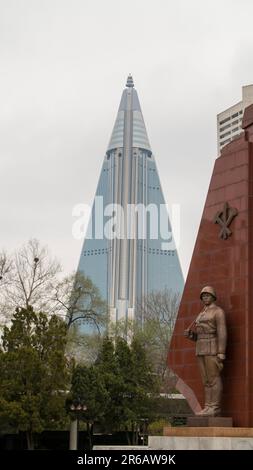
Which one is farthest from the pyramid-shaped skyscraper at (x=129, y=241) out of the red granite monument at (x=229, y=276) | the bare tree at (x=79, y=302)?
the red granite monument at (x=229, y=276)

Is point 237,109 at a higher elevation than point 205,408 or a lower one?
higher

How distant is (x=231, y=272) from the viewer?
12.0 meters

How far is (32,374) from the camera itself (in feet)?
81.3

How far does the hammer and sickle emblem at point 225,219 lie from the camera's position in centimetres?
1206

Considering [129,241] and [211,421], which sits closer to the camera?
[211,421]

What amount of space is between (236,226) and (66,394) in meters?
15.9

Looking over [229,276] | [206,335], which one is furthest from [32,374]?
[206,335]

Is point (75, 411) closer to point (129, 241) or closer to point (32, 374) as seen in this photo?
point (32, 374)

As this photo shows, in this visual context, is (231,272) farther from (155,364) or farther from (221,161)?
(155,364)

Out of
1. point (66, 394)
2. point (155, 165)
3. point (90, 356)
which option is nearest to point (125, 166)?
point (155, 165)

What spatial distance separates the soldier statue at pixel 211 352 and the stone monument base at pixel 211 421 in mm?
137

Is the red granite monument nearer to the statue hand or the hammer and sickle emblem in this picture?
the hammer and sickle emblem

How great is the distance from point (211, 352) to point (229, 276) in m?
1.26

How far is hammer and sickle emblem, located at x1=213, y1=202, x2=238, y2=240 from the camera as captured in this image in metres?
12.1
